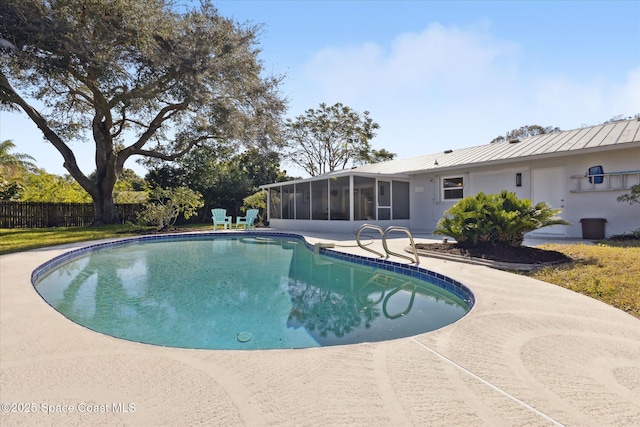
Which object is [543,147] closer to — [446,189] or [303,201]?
[446,189]

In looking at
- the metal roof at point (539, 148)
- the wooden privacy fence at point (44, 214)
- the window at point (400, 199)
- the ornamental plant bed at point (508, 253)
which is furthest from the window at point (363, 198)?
the wooden privacy fence at point (44, 214)

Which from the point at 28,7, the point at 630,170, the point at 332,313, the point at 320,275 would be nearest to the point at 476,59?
the point at 630,170

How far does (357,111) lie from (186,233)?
19049mm

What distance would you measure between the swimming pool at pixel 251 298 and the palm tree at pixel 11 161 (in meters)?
17.0

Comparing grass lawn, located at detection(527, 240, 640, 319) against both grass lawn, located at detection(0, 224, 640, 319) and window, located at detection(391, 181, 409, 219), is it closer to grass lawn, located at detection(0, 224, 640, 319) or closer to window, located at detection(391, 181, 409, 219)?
grass lawn, located at detection(0, 224, 640, 319)

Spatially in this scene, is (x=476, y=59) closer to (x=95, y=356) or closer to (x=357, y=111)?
(x=95, y=356)

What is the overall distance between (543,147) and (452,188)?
125 inches

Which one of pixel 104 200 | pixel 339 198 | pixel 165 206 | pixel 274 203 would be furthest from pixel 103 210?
pixel 339 198

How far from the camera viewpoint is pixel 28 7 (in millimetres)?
11273

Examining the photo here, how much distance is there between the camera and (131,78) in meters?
13.8

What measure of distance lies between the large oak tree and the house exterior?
515cm

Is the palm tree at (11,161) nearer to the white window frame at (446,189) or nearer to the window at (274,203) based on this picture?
the window at (274,203)

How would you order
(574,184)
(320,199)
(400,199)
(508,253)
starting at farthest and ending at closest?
(320,199) < (400,199) < (574,184) < (508,253)

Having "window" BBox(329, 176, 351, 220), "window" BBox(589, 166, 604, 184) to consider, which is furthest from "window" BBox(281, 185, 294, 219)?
"window" BBox(589, 166, 604, 184)
